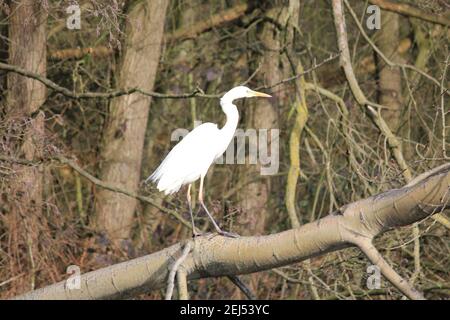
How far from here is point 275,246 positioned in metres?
4.30

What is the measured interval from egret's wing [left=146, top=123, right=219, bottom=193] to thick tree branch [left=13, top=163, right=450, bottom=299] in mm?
861

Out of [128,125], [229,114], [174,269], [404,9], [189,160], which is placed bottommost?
[174,269]

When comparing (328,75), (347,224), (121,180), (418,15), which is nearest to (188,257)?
(347,224)

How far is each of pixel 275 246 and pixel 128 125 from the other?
4274 millimetres

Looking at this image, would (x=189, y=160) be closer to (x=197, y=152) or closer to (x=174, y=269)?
(x=197, y=152)

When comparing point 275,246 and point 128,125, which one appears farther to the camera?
point 128,125

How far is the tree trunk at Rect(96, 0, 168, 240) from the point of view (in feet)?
27.1

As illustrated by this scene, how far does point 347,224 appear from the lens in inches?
160

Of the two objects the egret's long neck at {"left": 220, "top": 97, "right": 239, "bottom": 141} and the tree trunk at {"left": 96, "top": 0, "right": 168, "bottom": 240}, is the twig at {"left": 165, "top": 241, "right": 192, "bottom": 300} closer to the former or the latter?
the egret's long neck at {"left": 220, "top": 97, "right": 239, "bottom": 141}

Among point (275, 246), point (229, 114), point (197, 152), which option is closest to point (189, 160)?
point (197, 152)

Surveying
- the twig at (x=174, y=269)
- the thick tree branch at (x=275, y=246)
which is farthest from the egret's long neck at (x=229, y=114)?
the twig at (x=174, y=269)

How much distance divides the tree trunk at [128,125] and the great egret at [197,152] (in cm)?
261

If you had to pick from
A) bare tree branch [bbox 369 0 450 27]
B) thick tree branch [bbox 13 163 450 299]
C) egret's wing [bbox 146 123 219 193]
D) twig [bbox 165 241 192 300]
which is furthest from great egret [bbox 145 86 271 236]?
bare tree branch [bbox 369 0 450 27]

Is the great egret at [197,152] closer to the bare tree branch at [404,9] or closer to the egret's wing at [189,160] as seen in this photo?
the egret's wing at [189,160]
